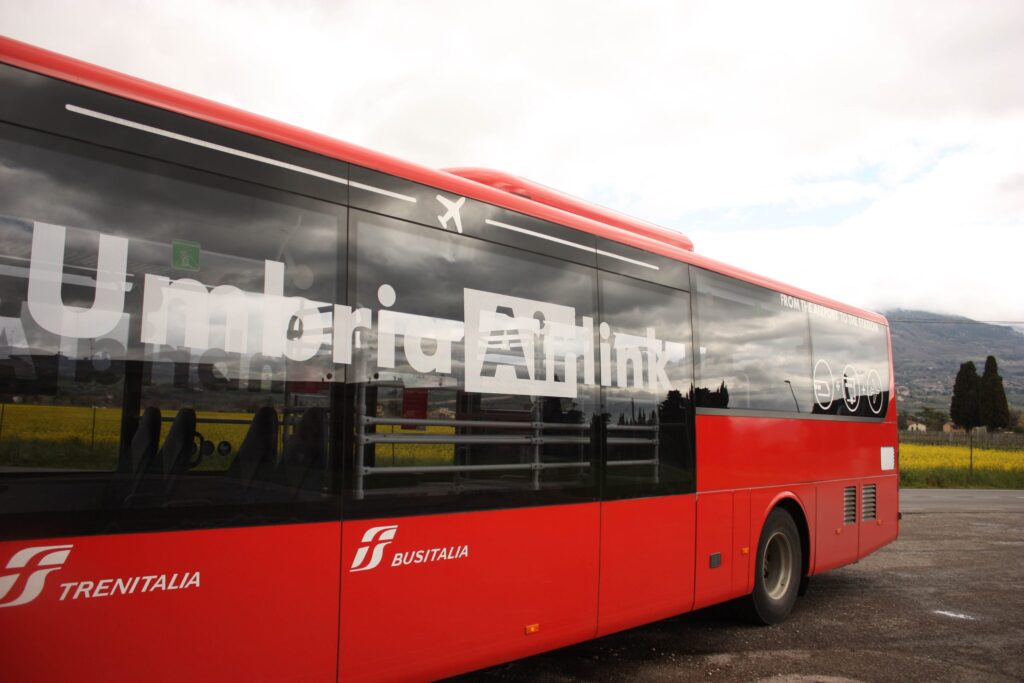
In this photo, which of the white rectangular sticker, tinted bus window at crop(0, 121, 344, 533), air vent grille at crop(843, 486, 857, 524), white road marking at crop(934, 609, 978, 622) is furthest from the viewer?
the white rectangular sticker

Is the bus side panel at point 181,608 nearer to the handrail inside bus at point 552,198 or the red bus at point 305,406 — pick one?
the red bus at point 305,406

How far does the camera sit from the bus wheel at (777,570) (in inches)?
293

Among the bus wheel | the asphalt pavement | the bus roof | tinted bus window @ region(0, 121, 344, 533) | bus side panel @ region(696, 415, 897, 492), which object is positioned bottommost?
the asphalt pavement

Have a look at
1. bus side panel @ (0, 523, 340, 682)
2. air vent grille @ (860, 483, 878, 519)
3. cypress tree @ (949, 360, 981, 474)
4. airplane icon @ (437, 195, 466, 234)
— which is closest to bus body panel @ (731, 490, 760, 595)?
air vent grille @ (860, 483, 878, 519)

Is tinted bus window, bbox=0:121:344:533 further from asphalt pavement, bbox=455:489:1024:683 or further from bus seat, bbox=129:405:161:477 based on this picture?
asphalt pavement, bbox=455:489:1024:683

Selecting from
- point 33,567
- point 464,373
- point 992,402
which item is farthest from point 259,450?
point 992,402

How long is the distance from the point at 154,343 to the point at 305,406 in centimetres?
76

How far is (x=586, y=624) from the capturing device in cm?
538

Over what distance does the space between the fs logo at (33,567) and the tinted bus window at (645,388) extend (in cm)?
347

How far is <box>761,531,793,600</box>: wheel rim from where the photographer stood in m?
7.75

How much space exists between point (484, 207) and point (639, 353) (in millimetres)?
1814

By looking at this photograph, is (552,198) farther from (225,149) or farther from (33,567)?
(33,567)

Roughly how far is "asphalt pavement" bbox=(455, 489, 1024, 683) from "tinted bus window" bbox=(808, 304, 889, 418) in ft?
6.62

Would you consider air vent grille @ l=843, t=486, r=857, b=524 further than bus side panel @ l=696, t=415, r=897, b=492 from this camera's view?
Yes
